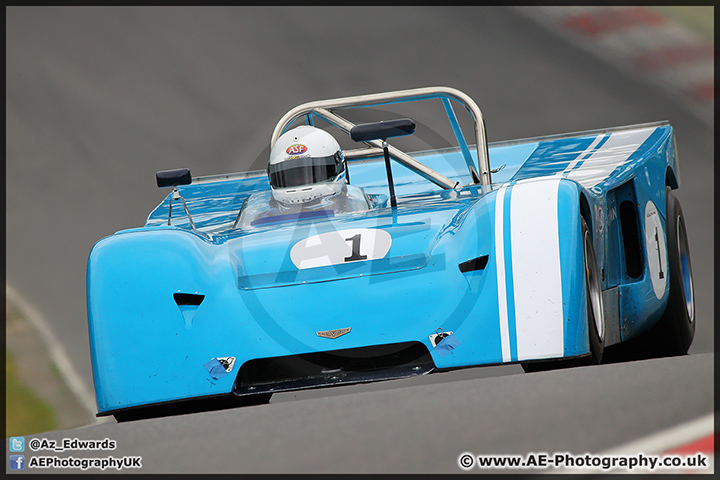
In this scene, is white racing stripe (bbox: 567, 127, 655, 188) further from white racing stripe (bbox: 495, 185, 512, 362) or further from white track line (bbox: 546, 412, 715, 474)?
white track line (bbox: 546, 412, 715, 474)

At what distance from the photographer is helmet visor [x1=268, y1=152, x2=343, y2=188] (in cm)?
412

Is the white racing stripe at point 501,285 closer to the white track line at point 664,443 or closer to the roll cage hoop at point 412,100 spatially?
the white track line at point 664,443

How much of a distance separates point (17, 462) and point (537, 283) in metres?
1.58

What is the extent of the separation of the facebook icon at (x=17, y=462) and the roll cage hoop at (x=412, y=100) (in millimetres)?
2508

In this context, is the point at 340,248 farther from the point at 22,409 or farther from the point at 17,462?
the point at 22,409

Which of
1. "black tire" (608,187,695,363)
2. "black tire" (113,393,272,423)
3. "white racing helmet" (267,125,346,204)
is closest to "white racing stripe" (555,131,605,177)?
"black tire" (608,187,695,363)

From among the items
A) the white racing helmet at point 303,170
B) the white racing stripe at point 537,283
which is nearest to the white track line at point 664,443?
the white racing stripe at point 537,283

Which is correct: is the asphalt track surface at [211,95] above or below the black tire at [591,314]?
above

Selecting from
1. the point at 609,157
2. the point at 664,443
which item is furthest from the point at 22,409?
the point at 664,443

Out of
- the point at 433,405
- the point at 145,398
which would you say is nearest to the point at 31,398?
the point at 145,398

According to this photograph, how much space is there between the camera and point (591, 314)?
2859 millimetres

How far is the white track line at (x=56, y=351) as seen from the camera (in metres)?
6.07

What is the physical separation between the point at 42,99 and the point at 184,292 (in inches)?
257

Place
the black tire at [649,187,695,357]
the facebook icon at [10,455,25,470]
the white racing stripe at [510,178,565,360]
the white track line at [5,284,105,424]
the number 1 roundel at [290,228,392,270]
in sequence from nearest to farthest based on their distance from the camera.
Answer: the facebook icon at [10,455,25,470], the white racing stripe at [510,178,565,360], the number 1 roundel at [290,228,392,270], the black tire at [649,187,695,357], the white track line at [5,284,105,424]
